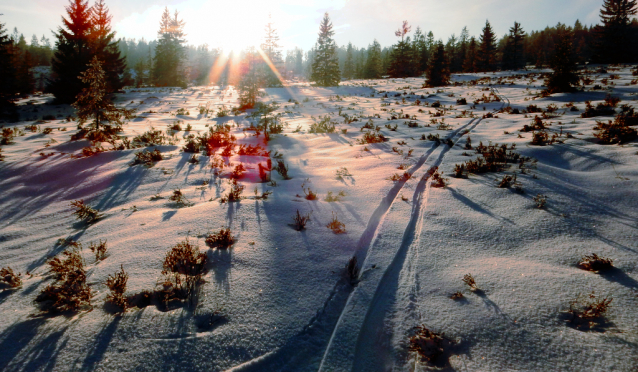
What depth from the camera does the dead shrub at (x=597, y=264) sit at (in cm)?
268

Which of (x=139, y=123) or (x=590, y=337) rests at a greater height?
(x=139, y=123)

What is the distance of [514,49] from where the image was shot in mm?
42500

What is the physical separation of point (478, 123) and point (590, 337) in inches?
407

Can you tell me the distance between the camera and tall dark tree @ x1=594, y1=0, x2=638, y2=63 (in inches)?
1340

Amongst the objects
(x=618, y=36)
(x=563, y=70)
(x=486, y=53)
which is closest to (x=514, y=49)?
(x=486, y=53)

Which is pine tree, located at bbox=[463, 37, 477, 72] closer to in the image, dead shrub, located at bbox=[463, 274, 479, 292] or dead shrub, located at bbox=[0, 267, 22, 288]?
dead shrub, located at bbox=[463, 274, 479, 292]

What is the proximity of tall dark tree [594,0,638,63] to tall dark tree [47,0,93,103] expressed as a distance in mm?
55773

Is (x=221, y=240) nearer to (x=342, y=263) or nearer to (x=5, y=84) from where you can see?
(x=342, y=263)

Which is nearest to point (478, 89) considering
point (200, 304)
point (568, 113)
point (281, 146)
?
point (568, 113)

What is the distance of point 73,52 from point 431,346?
1243 inches

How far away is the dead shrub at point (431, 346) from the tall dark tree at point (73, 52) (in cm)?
2873

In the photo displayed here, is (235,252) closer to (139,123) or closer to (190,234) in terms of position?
(190,234)

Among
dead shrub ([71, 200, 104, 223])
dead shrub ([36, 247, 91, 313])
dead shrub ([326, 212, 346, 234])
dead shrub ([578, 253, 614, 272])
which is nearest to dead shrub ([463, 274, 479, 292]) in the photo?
dead shrub ([578, 253, 614, 272])

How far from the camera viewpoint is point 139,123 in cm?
1321
